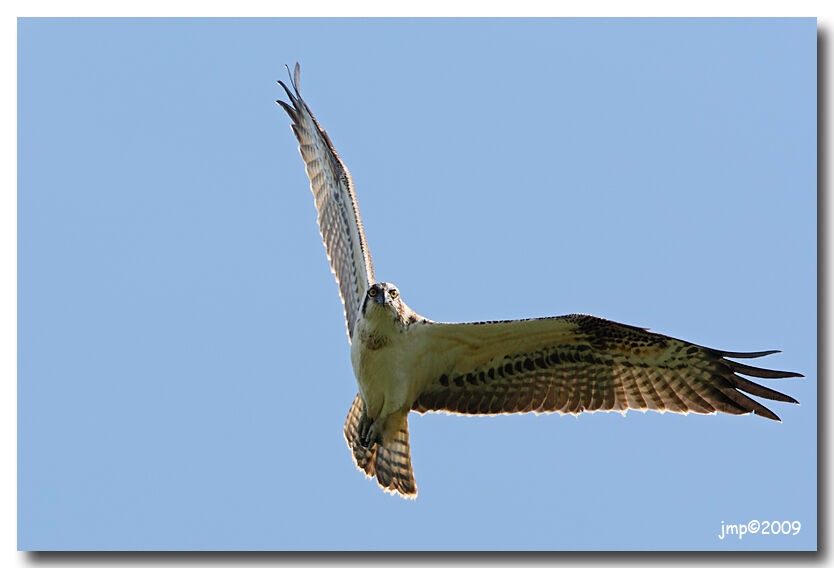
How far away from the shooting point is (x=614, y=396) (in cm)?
816

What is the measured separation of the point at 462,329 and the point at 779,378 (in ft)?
7.31

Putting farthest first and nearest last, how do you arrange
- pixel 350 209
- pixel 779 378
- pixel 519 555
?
1. pixel 350 209
2. pixel 779 378
3. pixel 519 555

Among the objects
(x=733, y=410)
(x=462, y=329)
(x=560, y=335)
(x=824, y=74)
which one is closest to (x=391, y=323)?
(x=462, y=329)

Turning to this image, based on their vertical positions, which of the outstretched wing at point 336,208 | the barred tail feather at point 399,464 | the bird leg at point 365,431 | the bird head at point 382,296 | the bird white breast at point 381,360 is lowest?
the barred tail feather at point 399,464

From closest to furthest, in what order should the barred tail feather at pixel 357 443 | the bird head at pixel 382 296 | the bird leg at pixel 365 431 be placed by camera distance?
the bird head at pixel 382 296, the bird leg at pixel 365 431, the barred tail feather at pixel 357 443

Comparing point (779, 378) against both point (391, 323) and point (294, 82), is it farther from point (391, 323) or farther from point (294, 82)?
point (294, 82)

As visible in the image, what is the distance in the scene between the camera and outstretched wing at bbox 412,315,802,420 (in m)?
7.86

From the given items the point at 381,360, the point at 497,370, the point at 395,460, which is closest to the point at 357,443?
the point at 395,460

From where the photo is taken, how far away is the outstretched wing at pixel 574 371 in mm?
7863

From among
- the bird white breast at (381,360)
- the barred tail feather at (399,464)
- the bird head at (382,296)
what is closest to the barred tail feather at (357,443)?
the barred tail feather at (399,464)

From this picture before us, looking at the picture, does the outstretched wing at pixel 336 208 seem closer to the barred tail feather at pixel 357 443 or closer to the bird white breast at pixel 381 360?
the bird white breast at pixel 381 360

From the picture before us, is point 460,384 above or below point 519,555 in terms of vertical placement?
above

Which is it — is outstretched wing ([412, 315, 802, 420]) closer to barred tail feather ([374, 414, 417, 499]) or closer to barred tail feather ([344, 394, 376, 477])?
barred tail feather ([374, 414, 417, 499])

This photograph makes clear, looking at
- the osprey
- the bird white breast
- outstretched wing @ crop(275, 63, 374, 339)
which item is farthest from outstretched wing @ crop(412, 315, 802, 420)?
outstretched wing @ crop(275, 63, 374, 339)
